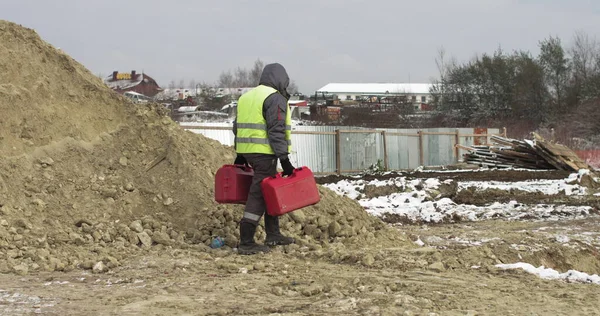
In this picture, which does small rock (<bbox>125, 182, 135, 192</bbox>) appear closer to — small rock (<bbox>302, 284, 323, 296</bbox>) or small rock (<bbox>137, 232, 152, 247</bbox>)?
small rock (<bbox>137, 232, 152, 247</bbox>)

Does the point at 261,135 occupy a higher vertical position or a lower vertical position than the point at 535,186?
higher

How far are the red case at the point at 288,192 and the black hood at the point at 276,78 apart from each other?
2.63 ft

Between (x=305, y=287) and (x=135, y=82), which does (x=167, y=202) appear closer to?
(x=305, y=287)

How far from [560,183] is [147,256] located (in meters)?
14.3

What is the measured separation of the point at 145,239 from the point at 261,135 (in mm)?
1558

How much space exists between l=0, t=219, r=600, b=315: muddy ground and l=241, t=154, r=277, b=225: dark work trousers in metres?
0.42

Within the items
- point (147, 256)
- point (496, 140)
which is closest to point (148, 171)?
point (147, 256)

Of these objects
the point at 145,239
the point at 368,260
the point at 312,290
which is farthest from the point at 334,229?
the point at 312,290

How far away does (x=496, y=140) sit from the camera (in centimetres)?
2773

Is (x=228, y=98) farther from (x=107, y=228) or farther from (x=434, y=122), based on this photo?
(x=107, y=228)

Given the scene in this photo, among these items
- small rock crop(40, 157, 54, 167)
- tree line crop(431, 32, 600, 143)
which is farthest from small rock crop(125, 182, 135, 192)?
tree line crop(431, 32, 600, 143)

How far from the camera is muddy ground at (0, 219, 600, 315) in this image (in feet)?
14.7

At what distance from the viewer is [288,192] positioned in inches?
257

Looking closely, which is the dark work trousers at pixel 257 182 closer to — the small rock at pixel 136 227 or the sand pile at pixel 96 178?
the sand pile at pixel 96 178
